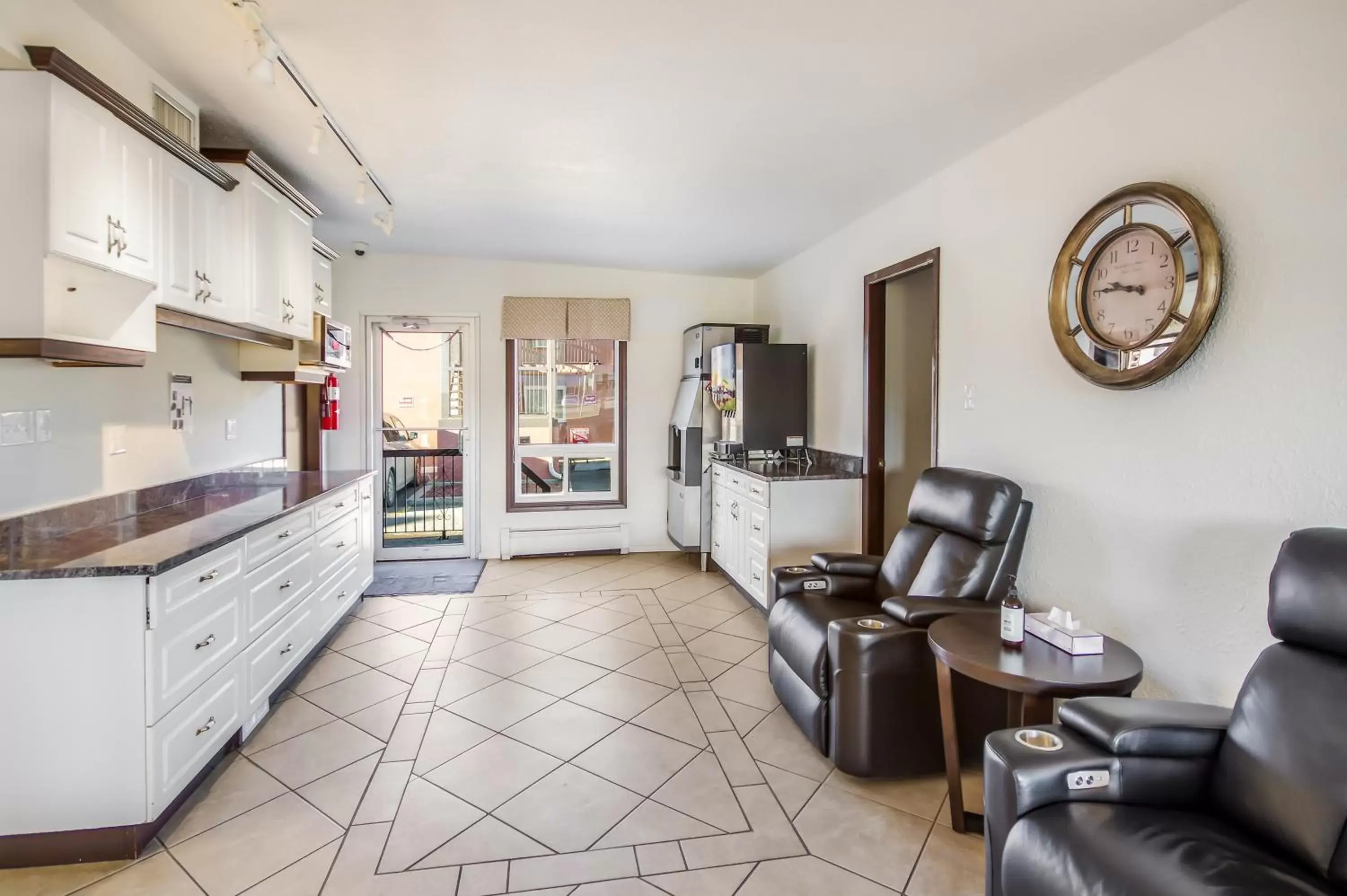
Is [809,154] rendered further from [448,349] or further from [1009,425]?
[448,349]

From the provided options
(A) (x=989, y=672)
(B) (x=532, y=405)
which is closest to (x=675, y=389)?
(B) (x=532, y=405)

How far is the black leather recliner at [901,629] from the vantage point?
243 cm

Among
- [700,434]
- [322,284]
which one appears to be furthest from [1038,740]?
[322,284]

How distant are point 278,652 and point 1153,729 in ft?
10.6

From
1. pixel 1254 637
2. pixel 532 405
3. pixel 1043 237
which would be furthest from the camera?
pixel 532 405

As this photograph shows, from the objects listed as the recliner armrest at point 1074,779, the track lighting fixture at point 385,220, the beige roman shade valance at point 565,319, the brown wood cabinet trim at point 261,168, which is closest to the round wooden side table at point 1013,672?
the recliner armrest at point 1074,779

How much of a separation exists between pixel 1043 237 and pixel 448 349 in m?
4.69

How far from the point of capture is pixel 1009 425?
2953 millimetres

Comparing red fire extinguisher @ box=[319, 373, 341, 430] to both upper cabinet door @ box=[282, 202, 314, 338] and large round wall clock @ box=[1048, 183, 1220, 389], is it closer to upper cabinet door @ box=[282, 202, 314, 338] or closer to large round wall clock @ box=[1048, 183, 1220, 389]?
upper cabinet door @ box=[282, 202, 314, 338]

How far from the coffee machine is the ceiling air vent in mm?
3517

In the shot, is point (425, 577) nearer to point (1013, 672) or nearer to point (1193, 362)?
point (1013, 672)

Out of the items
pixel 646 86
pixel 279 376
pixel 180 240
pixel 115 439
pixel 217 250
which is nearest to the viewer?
pixel 646 86

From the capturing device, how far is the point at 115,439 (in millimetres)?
2807

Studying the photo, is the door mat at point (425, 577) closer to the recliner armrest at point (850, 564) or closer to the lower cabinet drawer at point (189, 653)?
the lower cabinet drawer at point (189, 653)
